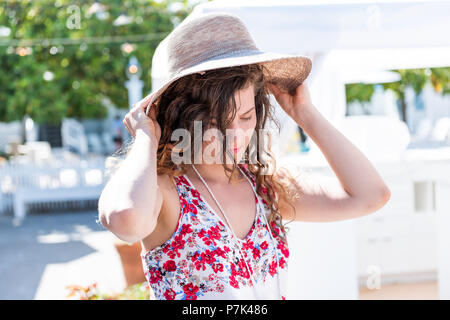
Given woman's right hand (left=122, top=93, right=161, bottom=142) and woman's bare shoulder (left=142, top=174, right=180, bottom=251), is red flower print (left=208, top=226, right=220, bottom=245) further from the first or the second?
woman's right hand (left=122, top=93, right=161, bottom=142)

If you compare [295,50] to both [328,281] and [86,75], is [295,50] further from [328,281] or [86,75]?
[86,75]

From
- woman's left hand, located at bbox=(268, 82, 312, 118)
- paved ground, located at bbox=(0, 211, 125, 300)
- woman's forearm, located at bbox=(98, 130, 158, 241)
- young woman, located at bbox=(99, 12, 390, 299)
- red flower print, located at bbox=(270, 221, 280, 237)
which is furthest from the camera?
paved ground, located at bbox=(0, 211, 125, 300)

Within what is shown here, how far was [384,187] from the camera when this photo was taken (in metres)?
1.42

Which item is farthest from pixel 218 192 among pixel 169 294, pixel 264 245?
pixel 169 294

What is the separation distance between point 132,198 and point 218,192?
0.32 m

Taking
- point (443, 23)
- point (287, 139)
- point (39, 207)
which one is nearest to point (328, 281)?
point (287, 139)

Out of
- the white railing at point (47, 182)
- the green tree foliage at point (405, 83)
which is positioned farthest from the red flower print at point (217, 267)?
the green tree foliage at point (405, 83)

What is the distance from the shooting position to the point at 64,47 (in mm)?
11750

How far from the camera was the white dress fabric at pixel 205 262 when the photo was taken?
1166mm

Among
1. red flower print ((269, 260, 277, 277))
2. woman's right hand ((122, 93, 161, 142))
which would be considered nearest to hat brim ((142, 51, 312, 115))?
woman's right hand ((122, 93, 161, 142))

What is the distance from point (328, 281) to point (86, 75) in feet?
33.2

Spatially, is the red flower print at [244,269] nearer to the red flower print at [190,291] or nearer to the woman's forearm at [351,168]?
the red flower print at [190,291]

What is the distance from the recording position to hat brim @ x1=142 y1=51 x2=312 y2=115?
46.6 inches

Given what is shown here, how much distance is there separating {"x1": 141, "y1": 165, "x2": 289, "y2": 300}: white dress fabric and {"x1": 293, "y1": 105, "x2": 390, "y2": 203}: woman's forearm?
1.04 ft
